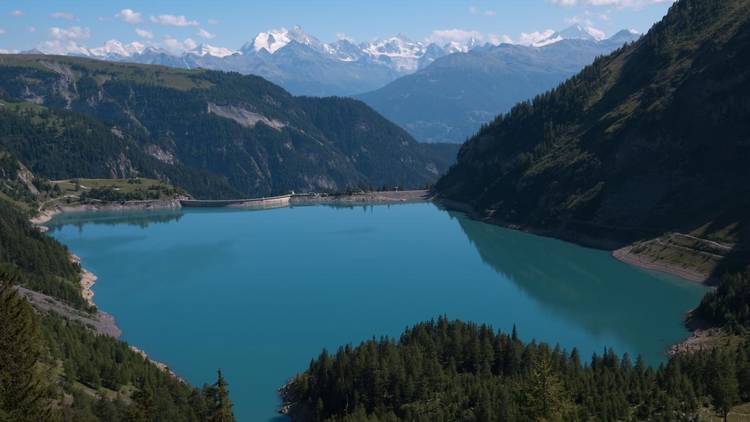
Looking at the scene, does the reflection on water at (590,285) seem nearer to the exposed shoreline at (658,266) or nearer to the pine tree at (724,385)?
the exposed shoreline at (658,266)

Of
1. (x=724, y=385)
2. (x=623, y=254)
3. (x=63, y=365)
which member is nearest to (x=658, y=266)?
(x=623, y=254)

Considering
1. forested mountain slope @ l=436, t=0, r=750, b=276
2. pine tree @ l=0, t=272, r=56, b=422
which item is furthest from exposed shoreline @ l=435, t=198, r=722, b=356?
pine tree @ l=0, t=272, r=56, b=422

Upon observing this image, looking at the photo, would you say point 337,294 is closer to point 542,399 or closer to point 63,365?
point 63,365

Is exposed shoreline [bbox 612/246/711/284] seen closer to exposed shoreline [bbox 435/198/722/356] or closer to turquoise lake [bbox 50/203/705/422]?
exposed shoreline [bbox 435/198/722/356]

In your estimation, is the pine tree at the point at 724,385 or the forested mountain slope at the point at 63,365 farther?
the pine tree at the point at 724,385

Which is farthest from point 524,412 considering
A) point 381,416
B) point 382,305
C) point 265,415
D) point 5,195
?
point 5,195

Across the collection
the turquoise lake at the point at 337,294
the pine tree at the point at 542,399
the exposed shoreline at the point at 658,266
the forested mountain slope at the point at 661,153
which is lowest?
the turquoise lake at the point at 337,294

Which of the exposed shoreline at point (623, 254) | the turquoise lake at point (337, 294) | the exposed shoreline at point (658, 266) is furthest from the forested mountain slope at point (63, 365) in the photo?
the exposed shoreline at point (623, 254)
